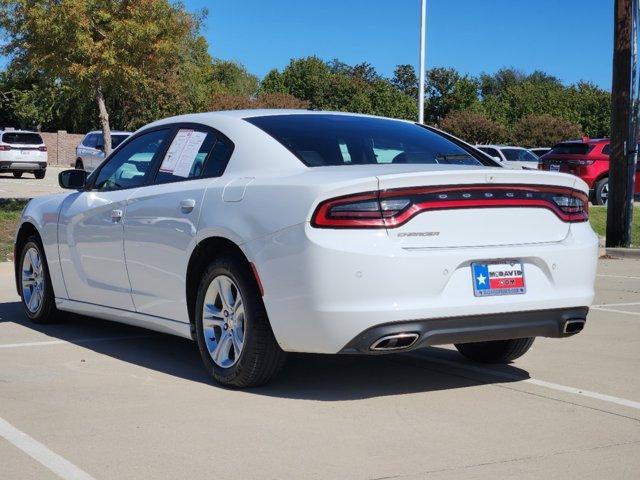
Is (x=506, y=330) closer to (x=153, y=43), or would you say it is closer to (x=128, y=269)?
(x=128, y=269)

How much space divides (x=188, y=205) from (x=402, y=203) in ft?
4.85

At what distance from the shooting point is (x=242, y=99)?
2694 inches

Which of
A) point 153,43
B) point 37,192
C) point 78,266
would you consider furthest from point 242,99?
point 78,266

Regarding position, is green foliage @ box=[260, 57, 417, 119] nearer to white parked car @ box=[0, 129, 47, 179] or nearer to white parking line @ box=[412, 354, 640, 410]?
white parked car @ box=[0, 129, 47, 179]

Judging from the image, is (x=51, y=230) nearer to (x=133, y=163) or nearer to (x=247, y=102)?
(x=133, y=163)

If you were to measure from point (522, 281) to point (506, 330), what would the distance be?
277mm

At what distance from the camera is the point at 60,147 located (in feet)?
190

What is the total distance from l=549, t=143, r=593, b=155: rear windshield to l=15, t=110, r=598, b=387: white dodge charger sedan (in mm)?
19653

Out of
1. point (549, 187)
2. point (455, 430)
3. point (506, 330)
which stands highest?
point (549, 187)

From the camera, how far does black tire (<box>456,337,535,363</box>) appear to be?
6.77 m

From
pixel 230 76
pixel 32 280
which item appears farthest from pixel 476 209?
pixel 230 76

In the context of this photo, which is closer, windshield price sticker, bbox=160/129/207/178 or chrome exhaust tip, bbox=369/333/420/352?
chrome exhaust tip, bbox=369/333/420/352

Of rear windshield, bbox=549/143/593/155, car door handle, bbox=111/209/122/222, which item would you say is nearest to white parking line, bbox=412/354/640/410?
car door handle, bbox=111/209/122/222

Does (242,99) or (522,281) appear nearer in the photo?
(522,281)
